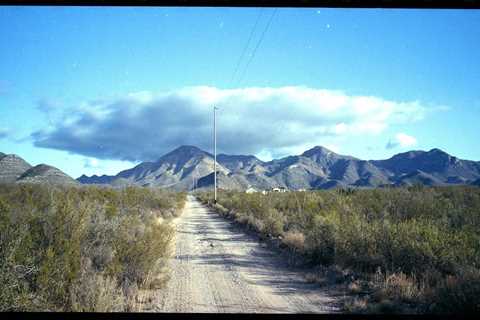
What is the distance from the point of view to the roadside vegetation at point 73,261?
639cm

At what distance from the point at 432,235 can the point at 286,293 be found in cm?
410

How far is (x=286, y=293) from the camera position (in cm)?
881

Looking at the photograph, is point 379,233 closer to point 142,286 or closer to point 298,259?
point 298,259

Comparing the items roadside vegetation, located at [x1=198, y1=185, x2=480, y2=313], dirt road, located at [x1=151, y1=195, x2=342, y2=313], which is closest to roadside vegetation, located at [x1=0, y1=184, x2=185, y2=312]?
dirt road, located at [x1=151, y1=195, x2=342, y2=313]

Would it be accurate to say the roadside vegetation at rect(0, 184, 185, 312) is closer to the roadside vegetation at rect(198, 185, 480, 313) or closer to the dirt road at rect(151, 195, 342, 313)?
the dirt road at rect(151, 195, 342, 313)

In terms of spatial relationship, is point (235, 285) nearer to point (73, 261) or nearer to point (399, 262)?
point (73, 261)

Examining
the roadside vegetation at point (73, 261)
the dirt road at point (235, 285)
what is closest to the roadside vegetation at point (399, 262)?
the dirt road at point (235, 285)

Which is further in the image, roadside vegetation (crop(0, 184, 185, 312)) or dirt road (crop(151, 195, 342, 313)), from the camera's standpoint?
dirt road (crop(151, 195, 342, 313))

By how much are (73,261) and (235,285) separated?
12.0 feet

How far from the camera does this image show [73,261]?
739 cm

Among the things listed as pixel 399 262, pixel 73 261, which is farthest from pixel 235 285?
pixel 399 262

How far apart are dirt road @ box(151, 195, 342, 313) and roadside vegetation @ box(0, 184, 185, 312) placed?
696mm

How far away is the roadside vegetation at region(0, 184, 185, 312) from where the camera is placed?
6.39 meters

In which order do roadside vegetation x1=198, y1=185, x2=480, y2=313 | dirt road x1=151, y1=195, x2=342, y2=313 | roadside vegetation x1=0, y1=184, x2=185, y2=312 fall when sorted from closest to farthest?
roadside vegetation x1=0, y1=184, x2=185, y2=312 → roadside vegetation x1=198, y1=185, x2=480, y2=313 → dirt road x1=151, y1=195, x2=342, y2=313
